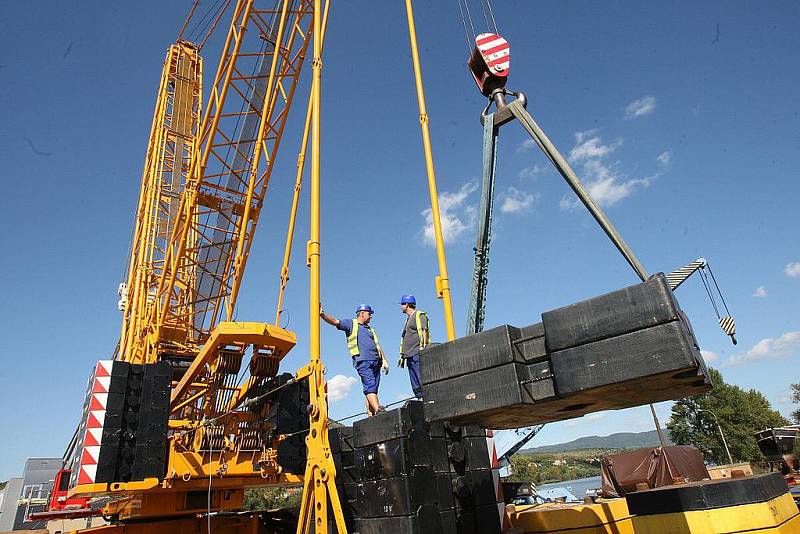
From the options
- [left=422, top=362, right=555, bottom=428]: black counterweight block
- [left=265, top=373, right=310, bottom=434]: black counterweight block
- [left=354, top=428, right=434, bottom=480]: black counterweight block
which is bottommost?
[left=354, top=428, right=434, bottom=480]: black counterweight block

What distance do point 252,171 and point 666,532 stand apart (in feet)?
40.2

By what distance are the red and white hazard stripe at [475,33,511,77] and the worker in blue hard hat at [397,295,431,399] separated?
11.3 ft

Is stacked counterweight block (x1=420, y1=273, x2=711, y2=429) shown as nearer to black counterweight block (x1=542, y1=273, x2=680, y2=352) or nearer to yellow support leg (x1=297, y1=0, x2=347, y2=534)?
black counterweight block (x1=542, y1=273, x2=680, y2=352)

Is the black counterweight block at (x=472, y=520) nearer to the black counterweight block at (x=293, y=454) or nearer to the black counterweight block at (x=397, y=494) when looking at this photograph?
the black counterweight block at (x=397, y=494)

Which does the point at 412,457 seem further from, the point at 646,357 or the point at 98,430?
the point at 98,430

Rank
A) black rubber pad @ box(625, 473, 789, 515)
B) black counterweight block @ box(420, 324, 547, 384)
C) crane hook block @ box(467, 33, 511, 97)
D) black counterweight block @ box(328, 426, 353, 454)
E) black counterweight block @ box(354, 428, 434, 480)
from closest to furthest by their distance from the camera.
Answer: black counterweight block @ box(420, 324, 547, 384)
black rubber pad @ box(625, 473, 789, 515)
black counterweight block @ box(354, 428, 434, 480)
black counterweight block @ box(328, 426, 353, 454)
crane hook block @ box(467, 33, 511, 97)

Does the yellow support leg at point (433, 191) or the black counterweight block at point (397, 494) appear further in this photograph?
the yellow support leg at point (433, 191)

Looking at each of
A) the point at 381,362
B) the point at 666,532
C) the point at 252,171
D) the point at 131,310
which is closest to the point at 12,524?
the point at 131,310

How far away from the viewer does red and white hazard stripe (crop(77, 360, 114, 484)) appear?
25.1 ft

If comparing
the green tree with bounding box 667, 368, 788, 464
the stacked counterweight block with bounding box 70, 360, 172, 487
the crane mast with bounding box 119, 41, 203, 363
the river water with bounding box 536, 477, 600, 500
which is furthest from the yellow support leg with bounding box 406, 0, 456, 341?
the green tree with bounding box 667, 368, 788, 464

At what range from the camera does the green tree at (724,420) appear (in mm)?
53875

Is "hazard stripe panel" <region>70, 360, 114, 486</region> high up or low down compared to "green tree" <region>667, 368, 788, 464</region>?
down

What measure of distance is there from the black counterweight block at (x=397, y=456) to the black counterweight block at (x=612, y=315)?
6.67 ft

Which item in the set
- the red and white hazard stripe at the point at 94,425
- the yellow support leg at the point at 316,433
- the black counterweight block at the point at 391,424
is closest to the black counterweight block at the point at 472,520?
the black counterweight block at the point at 391,424
